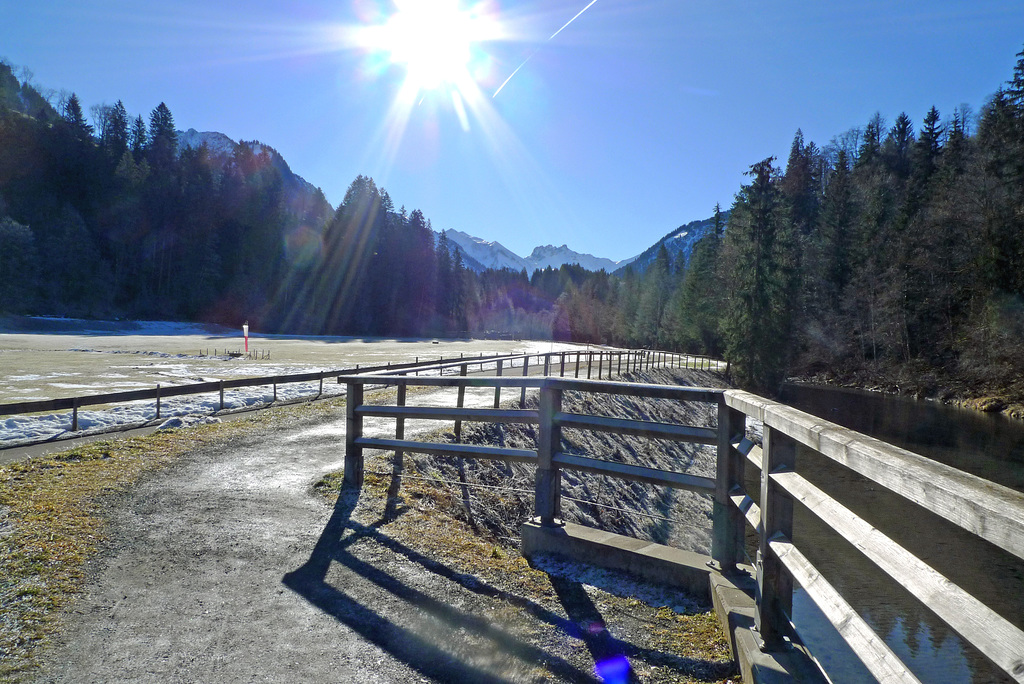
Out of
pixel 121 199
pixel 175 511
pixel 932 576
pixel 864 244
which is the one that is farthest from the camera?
pixel 121 199

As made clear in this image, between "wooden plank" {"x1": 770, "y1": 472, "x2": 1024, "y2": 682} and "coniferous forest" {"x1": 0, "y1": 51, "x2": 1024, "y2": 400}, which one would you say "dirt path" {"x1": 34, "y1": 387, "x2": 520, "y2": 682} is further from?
"coniferous forest" {"x1": 0, "y1": 51, "x2": 1024, "y2": 400}

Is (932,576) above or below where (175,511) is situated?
above

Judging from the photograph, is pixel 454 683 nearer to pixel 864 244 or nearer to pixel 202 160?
pixel 864 244

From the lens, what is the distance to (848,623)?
2092 mm

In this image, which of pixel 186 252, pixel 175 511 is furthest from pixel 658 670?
pixel 186 252

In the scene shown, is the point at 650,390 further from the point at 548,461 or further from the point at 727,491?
the point at 548,461

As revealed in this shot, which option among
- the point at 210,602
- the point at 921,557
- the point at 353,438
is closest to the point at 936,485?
the point at 210,602

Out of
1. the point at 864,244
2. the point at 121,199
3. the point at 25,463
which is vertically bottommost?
the point at 25,463

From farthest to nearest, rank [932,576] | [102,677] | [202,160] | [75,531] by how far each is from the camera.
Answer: [202,160] < [75,531] < [102,677] < [932,576]

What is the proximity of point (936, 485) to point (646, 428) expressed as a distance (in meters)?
2.79

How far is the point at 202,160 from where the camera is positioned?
3868 inches

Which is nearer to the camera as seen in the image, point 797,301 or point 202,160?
point 797,301

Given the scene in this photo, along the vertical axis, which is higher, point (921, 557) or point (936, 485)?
point (936, 485)

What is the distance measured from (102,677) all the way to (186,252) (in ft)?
334
